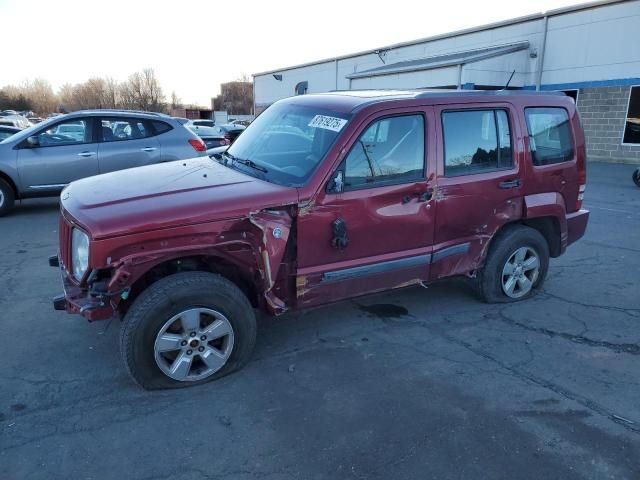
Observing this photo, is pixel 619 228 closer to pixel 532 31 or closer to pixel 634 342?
pixel 634 342

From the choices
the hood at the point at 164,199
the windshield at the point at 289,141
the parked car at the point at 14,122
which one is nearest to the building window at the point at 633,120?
the windshield at the point at 289,141

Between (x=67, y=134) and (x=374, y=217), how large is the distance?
22.9 ft

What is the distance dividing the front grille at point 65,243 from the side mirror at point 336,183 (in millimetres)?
1846

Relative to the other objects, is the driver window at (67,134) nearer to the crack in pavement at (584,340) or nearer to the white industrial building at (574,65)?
the crack in pavement at (584,340)

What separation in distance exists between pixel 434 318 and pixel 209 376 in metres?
2.17

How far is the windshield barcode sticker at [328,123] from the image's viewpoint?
3.75 metres

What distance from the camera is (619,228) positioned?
814cm

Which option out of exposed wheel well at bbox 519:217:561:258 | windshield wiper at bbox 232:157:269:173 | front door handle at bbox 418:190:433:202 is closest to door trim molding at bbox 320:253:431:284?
front door handle at bbox 418:190:433:202

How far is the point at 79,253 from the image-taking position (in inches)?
129

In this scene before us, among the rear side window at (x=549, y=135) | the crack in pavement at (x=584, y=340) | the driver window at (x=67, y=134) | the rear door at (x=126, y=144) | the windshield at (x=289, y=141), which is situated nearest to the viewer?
the windshield at (x=289, y=141)

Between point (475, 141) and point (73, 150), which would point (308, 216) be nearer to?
point (475, 141)

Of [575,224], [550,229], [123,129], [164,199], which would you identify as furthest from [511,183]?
[123,129]

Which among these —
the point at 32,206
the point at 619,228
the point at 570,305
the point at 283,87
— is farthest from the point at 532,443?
the point at 283,87

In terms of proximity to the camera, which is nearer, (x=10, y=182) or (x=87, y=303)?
(x=87, y=303)
